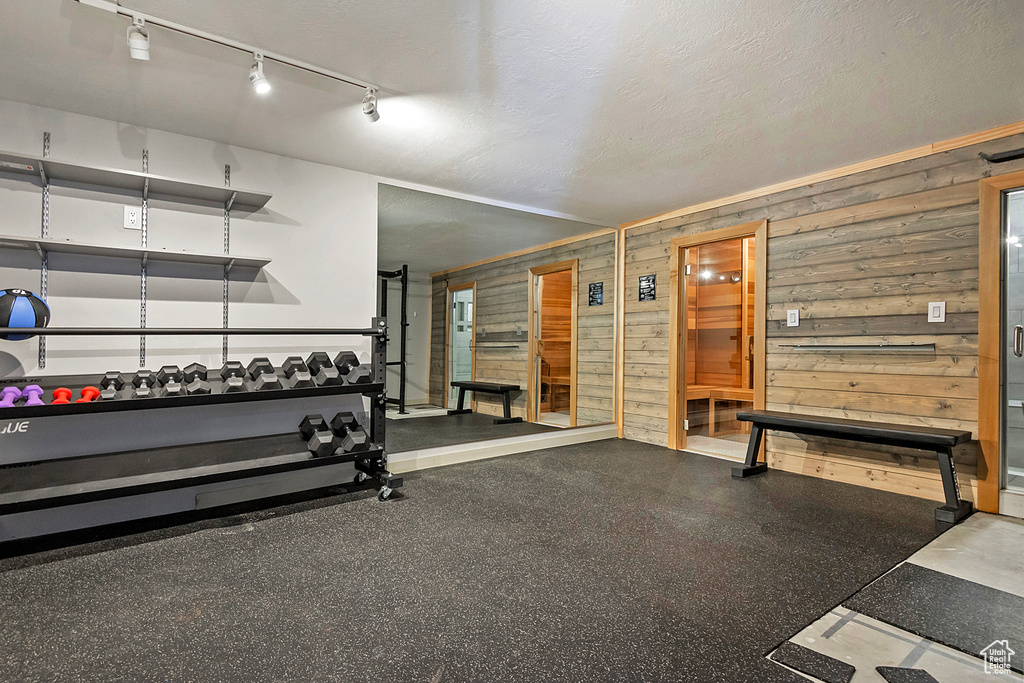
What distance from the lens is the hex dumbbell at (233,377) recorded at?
108 inches

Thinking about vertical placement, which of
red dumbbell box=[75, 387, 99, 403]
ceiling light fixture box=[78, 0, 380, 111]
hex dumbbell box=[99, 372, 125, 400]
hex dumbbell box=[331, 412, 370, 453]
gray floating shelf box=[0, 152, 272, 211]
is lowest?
hex dumbbell box=[331, 412, 370, 453]

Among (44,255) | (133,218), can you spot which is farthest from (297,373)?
(44,255)

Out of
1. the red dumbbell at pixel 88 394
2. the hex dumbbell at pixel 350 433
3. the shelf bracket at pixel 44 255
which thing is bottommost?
the hex dumbbell at pixel 350 433

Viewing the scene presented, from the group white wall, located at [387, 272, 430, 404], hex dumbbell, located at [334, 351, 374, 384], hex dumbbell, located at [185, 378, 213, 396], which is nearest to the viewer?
hex dumbbell, located at [185, 378, 213, 396]

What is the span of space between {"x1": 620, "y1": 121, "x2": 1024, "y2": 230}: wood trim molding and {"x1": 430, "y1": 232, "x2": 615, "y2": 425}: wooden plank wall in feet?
3.90

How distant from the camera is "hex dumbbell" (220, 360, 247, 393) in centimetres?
276

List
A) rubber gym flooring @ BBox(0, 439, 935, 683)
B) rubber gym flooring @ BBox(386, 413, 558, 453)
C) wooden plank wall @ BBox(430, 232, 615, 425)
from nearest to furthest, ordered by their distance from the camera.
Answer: rubber gym flooring @ BBox(0, 439, 935, 683), rubber gym flooring @ BBox(386, 413, 558, 453), wooden plank wall @ BBox(430, 232, 615, 425)

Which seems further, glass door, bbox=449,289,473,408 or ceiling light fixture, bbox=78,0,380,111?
glass door, bbox=449,289,473,408

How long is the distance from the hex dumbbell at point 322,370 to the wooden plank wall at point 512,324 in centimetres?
255

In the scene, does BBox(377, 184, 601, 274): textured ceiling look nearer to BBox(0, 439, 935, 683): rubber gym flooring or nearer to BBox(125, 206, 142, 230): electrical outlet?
BBox(125, 206, 142, 230): electrical outlet

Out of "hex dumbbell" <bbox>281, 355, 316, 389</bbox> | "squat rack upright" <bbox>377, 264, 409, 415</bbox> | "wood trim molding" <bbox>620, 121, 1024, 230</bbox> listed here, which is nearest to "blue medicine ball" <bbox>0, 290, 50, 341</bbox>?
"hex dumbbell" <bbox>281, 355, 316, 389</bbox>

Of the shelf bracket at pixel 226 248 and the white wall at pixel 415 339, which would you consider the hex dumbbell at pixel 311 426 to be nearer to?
the shelf bracket at pixel 226 248

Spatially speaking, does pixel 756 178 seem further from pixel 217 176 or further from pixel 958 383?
pixel 217 176

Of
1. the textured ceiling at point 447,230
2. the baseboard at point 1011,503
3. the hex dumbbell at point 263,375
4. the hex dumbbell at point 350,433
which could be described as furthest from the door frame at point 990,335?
the hex dumbbell at point 263,375
